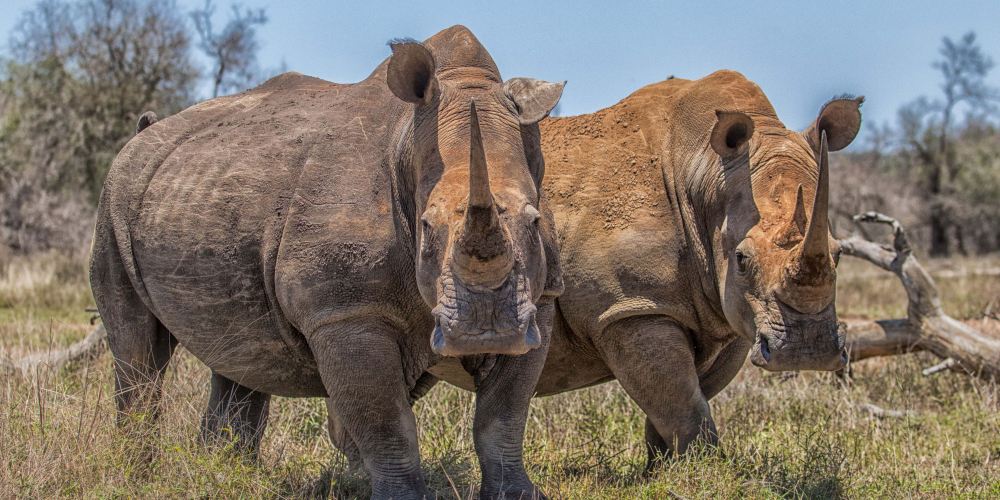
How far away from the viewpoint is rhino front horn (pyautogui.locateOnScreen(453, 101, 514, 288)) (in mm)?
3449

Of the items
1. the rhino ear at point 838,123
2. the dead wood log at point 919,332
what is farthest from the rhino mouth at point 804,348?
the dead wood log at point 919,332

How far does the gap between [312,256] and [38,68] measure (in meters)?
20.1

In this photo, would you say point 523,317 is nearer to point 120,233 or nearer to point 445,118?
point 445,118

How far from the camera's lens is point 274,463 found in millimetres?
5281

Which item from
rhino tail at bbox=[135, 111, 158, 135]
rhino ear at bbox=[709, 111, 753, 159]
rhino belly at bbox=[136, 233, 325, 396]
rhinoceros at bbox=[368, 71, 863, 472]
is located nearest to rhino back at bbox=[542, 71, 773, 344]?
rhinoceros at bbox=[368, 71, 863, 472]

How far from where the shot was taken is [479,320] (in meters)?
3.53

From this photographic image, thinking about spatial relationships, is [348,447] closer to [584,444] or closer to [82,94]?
[584,444]

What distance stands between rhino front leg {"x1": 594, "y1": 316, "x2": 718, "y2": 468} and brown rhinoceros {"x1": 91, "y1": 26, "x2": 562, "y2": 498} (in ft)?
3.58

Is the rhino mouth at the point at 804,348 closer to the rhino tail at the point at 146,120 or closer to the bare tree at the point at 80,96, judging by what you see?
the rhino tail at the point at 146,120

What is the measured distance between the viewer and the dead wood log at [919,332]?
8695 millimetres

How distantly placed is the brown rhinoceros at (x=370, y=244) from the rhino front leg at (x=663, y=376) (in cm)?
109

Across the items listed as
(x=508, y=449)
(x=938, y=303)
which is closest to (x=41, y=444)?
(x=508, y=449)

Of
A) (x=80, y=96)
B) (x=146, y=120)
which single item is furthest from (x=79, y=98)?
(x=146, y=120)

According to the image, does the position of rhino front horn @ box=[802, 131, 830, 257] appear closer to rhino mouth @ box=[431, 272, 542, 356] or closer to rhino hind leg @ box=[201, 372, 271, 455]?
rhino mouth @ box=[431, 272, 542, 356]
